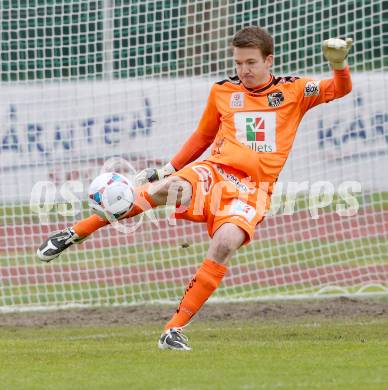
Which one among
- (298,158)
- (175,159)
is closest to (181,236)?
(298,158)

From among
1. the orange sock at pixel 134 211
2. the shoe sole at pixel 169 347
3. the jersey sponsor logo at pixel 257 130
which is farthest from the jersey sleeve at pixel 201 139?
the shoe sole at pixel 169 347

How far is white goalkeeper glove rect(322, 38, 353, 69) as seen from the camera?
24.7 ft

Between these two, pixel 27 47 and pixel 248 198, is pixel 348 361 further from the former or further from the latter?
pixel 27 47

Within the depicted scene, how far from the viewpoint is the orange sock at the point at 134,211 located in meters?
7.89

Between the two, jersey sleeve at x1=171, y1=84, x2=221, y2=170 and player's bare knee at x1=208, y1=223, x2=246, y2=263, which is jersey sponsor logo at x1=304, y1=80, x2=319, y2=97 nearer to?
jersey sleeve at x1=171, y1=84, x2=221, y2=170

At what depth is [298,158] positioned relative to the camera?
43.5 ft

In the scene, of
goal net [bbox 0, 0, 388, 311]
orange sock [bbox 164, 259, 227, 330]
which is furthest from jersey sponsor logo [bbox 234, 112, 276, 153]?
goal net [bbox 0, 0, 388, 311]

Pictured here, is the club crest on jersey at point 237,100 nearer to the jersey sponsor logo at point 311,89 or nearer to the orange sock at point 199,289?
the jersey sponsor logo at point 311,89

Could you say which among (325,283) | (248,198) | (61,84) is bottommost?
(325,283)

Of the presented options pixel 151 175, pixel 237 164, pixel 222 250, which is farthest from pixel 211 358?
pixel 151 175

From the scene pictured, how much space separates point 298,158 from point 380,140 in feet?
4.69

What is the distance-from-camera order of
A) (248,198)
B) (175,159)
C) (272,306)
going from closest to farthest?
(248,198), (175,159), (272,306)

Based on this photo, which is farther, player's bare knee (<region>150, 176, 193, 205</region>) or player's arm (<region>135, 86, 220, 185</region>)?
player's arm (<region>135, 86, 220, 185</region>)

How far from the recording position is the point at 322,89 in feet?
26.7
